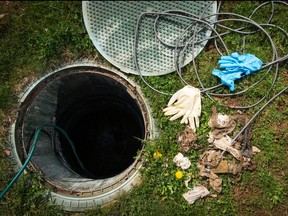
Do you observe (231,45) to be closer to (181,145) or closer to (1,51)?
(181,145)

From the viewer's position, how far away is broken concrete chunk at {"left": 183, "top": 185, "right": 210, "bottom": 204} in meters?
2.97

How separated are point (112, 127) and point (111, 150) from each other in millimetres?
300

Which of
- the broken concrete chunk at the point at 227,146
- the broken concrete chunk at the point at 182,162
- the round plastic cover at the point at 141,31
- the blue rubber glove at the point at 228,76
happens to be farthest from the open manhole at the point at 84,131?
the blue rubber glove at the point at 228,76

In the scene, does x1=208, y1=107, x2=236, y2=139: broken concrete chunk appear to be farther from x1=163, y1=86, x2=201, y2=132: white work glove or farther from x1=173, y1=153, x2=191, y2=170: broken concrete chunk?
x1=173, y1=153, x2=191, y2=170: broken concrete chunk

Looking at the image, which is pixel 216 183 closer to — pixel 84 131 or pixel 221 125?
pixel 221 125

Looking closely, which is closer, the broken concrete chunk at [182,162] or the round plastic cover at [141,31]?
the broken concrete chunk at [182,162]

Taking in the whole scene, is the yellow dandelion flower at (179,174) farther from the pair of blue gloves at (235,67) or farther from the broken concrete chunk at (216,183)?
the pair of blue gloves at (235,67)

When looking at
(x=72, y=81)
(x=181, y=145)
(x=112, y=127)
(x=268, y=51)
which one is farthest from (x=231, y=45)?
(x=112, y=127)

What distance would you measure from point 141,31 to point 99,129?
164cm

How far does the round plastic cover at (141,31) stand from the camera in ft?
10.6

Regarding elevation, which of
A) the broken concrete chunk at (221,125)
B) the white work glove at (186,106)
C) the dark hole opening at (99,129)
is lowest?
the dark hole opening at (99,129)

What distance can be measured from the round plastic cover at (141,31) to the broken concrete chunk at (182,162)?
83cm

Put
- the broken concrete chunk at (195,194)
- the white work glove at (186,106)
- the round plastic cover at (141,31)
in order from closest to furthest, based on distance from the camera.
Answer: the broken concrete chunk at (195,194) < the white work glove at (186,106) < the round plastic cover at (141,31)

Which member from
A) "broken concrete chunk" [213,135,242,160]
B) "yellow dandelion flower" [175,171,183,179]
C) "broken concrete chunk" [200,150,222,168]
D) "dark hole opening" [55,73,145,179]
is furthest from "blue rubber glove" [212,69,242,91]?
"dark hole opening" [55,73,145,179]
